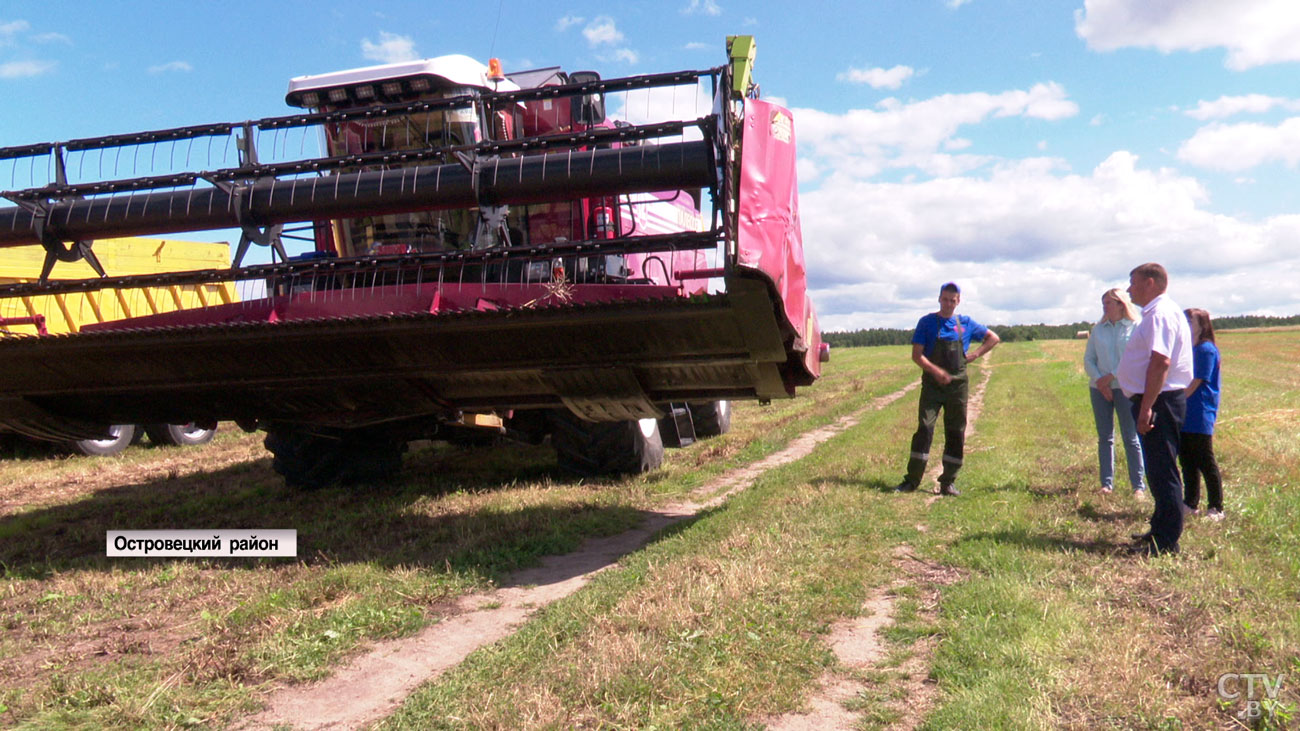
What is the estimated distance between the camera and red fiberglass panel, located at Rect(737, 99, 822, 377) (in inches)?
167

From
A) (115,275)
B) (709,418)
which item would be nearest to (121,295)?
(115,275)

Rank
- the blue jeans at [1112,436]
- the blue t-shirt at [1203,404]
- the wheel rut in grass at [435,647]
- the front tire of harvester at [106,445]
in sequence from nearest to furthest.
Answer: the wheel rut in grass at [435,647] → the blue t-shirt at [1203,404] → the blue jeans at [1112,436] → the front tire of harvester at [106,445]

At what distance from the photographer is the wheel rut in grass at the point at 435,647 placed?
9.91 feet

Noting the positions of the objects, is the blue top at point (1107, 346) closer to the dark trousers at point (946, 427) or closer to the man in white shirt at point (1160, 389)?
the dark trousers at point (946, 427)

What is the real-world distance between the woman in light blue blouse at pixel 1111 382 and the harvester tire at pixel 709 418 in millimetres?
4675

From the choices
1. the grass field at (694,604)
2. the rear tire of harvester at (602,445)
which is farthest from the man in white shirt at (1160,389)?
the rear tire of harvester at (602,445)

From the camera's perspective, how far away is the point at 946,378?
714 centimetres

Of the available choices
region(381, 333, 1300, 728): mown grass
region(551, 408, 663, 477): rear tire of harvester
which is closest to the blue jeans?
region(381, 333, 1300, 728): mown grass

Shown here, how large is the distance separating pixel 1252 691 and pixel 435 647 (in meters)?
3.00

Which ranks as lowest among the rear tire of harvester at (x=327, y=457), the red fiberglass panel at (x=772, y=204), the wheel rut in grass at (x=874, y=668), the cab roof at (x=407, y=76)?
the wheel rut in grass at (x=874, y=668)

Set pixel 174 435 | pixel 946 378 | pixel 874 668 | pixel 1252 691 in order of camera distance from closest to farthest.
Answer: pixel 1252 691 < pixel 874 668 < pixel 946 378 < pixel 174 435

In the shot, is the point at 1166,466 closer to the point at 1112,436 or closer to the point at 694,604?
the point at 1112,436

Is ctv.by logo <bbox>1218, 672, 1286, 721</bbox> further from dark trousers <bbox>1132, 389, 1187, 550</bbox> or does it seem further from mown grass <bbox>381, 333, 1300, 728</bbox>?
dark trousers <bbox>1132, 389, 1187, 550</bbox>
